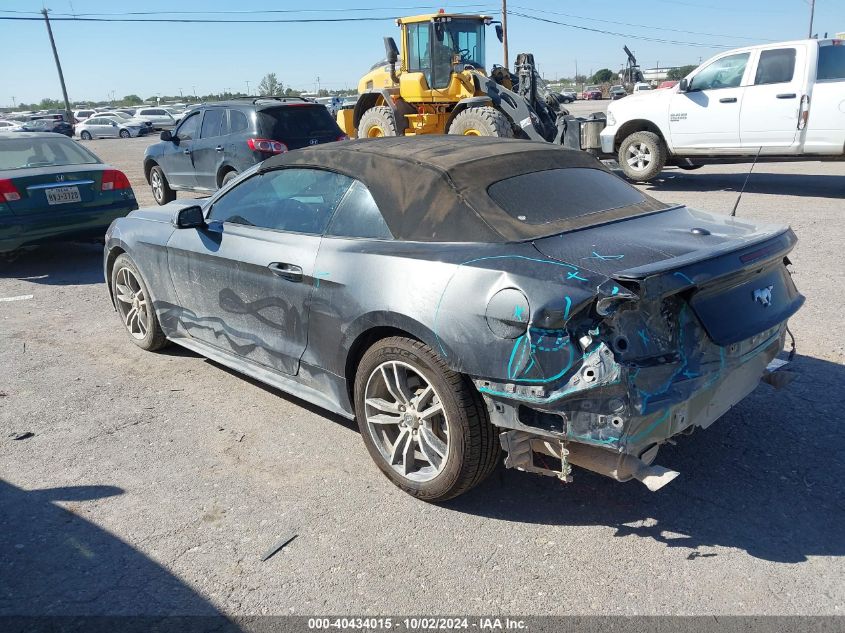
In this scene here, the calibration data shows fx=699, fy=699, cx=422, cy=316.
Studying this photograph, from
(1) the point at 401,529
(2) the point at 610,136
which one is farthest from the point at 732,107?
(1) the point at 401,529

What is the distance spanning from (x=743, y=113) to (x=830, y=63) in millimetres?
1283

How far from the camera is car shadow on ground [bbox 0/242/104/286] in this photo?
26.3ft

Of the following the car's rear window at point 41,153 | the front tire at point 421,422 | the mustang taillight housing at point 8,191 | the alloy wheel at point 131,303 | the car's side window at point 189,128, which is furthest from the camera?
the car's side window at point 189,128

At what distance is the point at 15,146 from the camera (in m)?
8.42

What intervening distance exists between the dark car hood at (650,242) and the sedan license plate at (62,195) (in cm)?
691

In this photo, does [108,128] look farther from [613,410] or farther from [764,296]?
[613,410]

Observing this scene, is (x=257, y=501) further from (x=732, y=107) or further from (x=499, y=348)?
(x=732, y=107)

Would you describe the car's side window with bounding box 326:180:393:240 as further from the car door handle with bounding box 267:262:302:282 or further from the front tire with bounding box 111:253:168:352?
the front tire with bounding box 111:253:168:352

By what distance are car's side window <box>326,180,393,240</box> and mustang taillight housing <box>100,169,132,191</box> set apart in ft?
19.4

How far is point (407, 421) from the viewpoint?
328 cm

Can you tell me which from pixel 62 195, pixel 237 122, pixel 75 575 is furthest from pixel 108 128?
pixel 75 575

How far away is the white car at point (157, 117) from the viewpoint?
45.0 metres

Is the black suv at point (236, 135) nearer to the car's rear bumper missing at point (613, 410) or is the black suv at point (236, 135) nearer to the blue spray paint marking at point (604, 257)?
the blue spray paint marking at point (604, 257)

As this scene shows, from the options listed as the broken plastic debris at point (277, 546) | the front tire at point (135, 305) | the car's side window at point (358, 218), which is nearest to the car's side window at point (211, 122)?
the front tire at point (135, 305)
